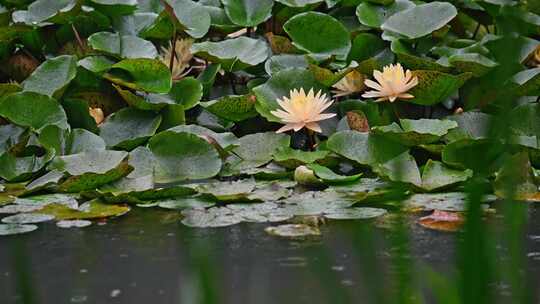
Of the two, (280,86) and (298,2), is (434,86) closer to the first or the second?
(280,86)

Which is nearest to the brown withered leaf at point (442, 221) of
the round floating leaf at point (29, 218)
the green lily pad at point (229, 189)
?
the green lily pad at point (229, 189)

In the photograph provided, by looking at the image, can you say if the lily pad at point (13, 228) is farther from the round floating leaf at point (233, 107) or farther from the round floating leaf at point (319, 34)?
the round floating leaf at point (319, 34)

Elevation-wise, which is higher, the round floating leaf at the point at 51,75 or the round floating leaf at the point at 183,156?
the round floating leaf at the point at 51,75

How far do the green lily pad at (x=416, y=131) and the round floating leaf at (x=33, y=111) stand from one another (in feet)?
2.75

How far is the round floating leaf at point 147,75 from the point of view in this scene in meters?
2.74

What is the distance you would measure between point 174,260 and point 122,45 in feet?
3.63

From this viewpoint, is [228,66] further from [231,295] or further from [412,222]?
[231,295]

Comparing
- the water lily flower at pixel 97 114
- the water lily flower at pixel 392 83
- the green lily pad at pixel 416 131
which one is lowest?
the green lily pad at pixel 416 131

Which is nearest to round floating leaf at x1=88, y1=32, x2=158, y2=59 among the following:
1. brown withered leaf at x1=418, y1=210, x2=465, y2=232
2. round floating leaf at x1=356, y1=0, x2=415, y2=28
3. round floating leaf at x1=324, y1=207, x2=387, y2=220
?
round floating leaf at x1=356, y1=0, x2=415, y2=28

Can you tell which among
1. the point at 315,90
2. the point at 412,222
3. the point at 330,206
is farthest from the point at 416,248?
the point at 315,90

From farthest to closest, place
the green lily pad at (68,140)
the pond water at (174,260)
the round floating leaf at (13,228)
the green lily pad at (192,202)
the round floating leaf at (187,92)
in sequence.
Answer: the round floating leaf at (187,92) < the green lily pad at (68,140) < the green lily pad at (192,202) < the round floating leaf at (13,228) < the pond water at (174,260)

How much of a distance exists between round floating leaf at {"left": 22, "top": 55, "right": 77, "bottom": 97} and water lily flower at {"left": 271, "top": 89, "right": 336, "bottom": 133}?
606mm

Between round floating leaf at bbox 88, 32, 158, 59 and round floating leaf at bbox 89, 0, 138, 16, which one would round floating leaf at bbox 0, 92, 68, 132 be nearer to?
round floating leaf at bbox 88, 32, 158, 59

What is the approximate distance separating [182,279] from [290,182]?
717mm
